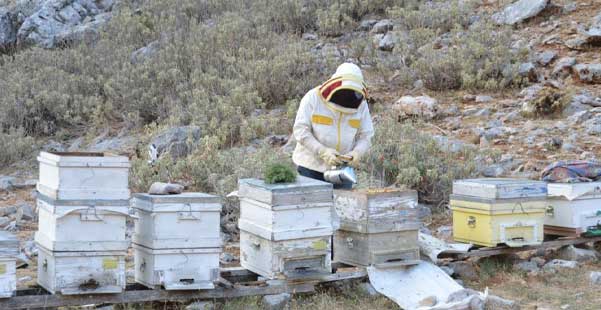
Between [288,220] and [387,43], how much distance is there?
10.5 metres

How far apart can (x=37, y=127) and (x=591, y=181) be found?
1038 cm

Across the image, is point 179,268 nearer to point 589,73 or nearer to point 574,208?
point 574,208

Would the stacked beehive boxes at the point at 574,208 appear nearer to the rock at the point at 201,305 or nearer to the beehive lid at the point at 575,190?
the beehive lid at the point at 575,190

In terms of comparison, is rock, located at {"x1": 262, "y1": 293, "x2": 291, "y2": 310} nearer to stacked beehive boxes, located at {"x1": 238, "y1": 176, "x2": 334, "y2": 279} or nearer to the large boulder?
stacked beehive boxes, located at {"x1": 238, "y1": 176, "x2": 334, "y2": 279}

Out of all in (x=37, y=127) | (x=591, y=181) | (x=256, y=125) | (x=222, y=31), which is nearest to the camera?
(x=591, y=181)

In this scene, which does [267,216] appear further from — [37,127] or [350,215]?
[37,127]

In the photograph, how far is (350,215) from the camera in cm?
756

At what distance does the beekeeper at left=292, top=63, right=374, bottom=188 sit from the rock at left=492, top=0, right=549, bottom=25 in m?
9.83

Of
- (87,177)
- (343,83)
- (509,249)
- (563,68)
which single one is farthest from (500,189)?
(563,68)

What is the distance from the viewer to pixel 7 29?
65.6 ft

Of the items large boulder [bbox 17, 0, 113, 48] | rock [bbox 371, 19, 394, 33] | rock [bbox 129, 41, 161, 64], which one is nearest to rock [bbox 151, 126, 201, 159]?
rock [bbox 129, 41, 161, 64]

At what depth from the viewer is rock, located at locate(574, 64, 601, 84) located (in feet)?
48.7

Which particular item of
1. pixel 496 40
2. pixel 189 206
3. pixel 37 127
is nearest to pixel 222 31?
pixel 37 127

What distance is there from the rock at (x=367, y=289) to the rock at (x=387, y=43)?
9926 mm
